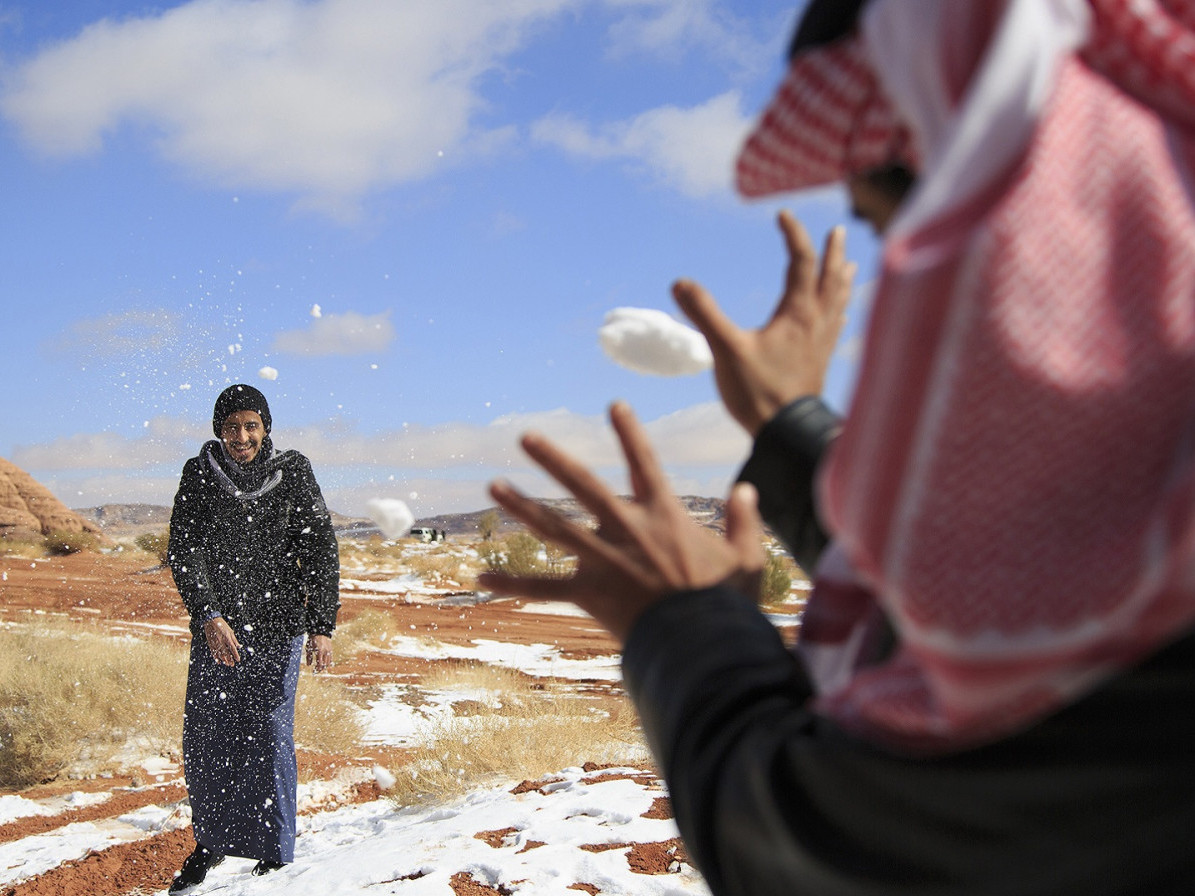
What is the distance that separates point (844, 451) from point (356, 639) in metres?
14.5

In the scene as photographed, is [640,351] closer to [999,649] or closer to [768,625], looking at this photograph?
[768,625]

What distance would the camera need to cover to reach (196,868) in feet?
16.5

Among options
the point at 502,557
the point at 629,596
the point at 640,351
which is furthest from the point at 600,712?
the point at 502,557

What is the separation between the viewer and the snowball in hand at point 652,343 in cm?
161

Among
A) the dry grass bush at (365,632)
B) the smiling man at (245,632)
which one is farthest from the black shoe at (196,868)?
the dry grass bush at (365,632)

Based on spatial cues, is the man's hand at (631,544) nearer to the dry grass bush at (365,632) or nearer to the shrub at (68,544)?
the dry grass bush at (365,632)

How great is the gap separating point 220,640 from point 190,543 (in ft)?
2.02

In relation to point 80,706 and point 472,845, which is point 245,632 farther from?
point 80,706

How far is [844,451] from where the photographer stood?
65 centimetres

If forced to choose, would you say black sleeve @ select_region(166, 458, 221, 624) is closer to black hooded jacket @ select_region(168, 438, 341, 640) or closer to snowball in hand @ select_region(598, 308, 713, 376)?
black hooded jacket @ select_region(168, 438, 341, 640)

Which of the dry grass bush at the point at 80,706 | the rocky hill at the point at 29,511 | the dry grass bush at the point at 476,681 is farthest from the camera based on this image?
the rocky hill at the point at 29,511

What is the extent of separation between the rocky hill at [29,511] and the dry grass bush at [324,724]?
33434mm

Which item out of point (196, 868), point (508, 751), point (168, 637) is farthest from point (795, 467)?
point (168, 637)

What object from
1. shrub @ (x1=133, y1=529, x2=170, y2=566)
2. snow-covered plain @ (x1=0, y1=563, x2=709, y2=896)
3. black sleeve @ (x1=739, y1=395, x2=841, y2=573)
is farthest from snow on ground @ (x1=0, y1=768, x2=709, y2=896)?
shrub @ (x1=133, y1=529, x2=170, y2=566)
